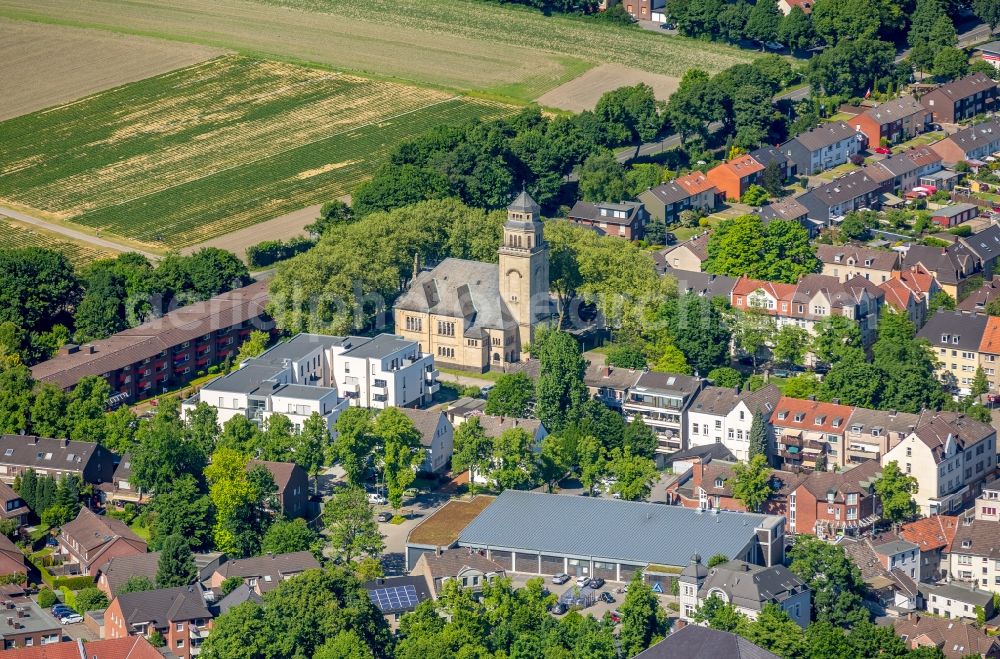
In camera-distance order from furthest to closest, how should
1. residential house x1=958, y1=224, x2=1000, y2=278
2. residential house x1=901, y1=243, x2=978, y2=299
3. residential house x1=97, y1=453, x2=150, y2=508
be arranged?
residential house x1=958, y1=224, x2=1000, y2=278 → residential house x1=901, y1=243, x2=978, y2=299 → residential house x1=97, y1=453, x2=150, y2=508

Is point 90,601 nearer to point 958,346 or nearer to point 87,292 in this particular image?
point 87,292

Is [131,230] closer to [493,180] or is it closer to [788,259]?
[493,180]

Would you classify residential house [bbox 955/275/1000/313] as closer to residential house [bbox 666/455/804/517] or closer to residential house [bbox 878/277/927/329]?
residential house [bbox 878/277/927/329]

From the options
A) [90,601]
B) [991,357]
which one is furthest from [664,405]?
[90,601]

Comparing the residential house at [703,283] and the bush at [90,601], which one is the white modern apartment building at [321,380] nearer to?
the bush at [90,601]

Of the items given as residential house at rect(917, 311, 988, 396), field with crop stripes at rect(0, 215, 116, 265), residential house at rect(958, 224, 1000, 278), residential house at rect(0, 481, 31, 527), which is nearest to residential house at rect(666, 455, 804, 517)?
residential house at rect(917, 311, 988, 396)

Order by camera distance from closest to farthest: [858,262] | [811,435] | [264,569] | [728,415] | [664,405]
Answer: [264,569], [811,435], [728,415], [664,405], [858,262]
